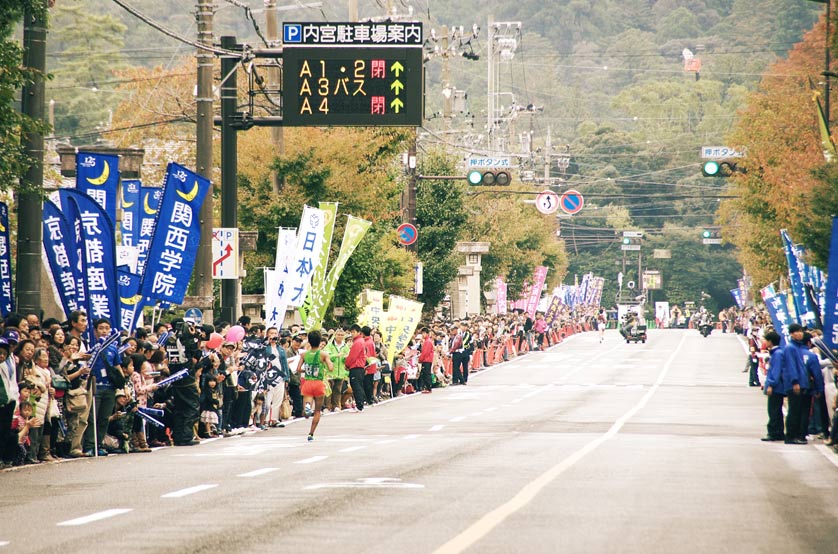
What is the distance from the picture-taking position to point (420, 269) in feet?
159

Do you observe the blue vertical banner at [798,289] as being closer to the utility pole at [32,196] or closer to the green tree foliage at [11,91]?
the utility pole at [32,196]

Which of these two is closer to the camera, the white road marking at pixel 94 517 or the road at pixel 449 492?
the road at pixel 449 492

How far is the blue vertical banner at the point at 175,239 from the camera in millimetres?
23328

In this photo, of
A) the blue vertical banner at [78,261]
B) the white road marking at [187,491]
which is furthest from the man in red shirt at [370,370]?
the white road marking at [187,491]

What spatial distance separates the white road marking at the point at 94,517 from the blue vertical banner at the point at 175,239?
1079 centimetres

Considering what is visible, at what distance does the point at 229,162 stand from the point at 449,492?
1632 centimetres

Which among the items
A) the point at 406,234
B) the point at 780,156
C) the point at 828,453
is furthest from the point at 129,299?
the point at 780,156

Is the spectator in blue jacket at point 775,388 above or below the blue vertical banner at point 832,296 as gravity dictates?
below

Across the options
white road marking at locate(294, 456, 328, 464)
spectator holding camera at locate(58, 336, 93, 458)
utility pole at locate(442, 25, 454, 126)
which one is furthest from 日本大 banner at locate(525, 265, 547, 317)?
white road marking at locate(294, 456, 328, 464)

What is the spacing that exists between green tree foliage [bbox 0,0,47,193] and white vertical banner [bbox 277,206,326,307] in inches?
457

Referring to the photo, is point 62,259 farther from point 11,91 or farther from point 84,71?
point 84,71

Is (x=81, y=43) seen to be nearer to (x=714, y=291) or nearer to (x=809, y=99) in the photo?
(x=714, y=291)

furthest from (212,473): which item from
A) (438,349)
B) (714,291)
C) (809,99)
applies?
(714,291)

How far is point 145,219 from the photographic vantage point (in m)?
29.9
